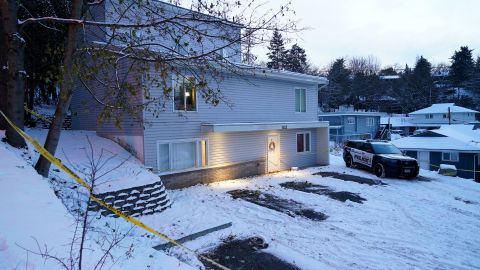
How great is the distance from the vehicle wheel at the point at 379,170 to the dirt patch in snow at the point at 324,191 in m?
4.58

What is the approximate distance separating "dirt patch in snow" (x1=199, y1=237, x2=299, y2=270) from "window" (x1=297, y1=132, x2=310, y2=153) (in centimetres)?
1232

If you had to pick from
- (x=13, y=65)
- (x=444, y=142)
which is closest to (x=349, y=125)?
(x=444, y=142)

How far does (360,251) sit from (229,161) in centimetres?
899

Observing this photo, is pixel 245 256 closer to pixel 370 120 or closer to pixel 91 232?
pixel 91 232

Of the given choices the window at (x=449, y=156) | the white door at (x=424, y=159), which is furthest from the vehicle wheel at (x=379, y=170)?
the window at (x=449, y=156)

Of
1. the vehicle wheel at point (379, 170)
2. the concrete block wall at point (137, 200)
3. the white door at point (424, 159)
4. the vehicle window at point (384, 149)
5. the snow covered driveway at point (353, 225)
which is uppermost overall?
the vehicle window at point (384, 149)

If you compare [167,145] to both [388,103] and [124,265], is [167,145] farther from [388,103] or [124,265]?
[388,103]

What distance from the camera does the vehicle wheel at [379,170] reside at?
56.5 ft

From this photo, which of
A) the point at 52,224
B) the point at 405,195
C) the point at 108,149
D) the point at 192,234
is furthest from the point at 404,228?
the point at 108,149

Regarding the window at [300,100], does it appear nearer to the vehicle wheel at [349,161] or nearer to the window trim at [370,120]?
the vehicle wheel at [349,161]

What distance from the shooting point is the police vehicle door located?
1825 cm

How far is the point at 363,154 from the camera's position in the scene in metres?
18.8

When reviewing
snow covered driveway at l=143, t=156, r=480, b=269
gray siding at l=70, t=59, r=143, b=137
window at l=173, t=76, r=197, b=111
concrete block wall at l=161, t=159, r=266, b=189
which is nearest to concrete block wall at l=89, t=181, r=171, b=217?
snow covered driveway at l=143, t=156, r=480, b=269

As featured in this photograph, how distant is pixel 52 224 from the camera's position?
15.1ft
